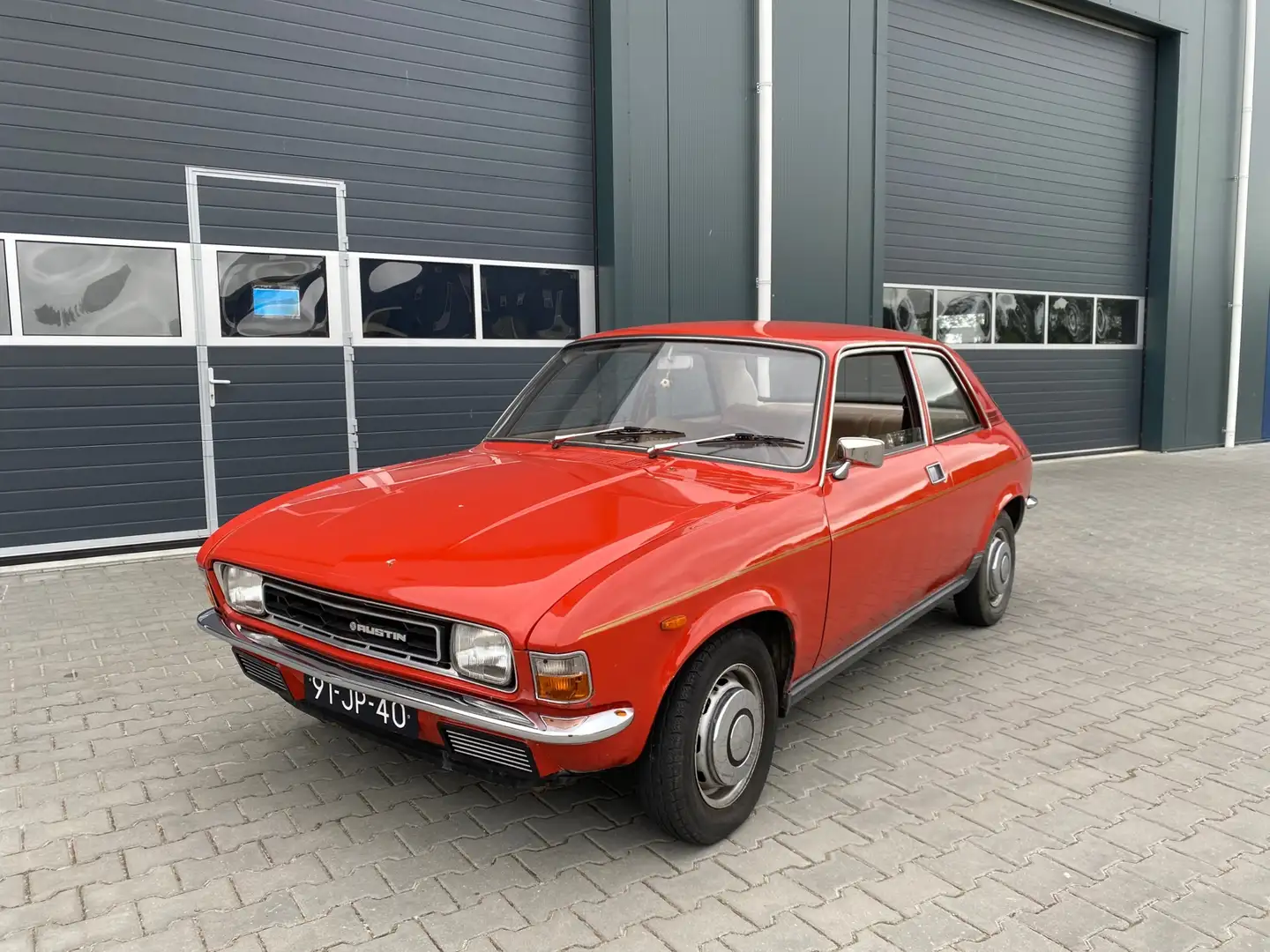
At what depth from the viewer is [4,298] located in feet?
Result: 21.2

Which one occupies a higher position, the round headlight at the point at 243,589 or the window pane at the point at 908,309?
the window pane at the point at 908,309

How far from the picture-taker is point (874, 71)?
10359 mm

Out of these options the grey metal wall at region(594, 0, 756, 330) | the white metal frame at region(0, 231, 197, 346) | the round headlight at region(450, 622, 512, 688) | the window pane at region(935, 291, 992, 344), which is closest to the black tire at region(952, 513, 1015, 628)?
the round headlight at region(450, 622, 512, 688)

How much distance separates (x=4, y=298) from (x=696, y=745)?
20.4 feet

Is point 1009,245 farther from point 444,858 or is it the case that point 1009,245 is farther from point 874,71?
point 444,858

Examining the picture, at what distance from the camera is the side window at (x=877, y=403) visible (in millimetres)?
3672

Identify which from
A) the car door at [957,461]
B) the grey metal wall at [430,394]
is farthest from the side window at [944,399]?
the grey metal wall at [430,394]

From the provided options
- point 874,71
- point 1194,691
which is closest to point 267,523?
point 1194,691

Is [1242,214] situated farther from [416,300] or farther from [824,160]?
[416,300]

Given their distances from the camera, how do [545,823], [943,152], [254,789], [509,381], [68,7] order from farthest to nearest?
[943,152] → [509,381] → [68,7] → [254,789] → [545,823]

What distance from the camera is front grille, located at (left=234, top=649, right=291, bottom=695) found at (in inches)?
118

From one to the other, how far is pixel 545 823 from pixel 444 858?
14.1 inches

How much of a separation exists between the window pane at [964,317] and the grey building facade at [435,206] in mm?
50

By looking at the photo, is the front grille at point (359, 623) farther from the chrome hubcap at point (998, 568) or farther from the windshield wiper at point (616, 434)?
the chrome hubcap at point (998, 568)
